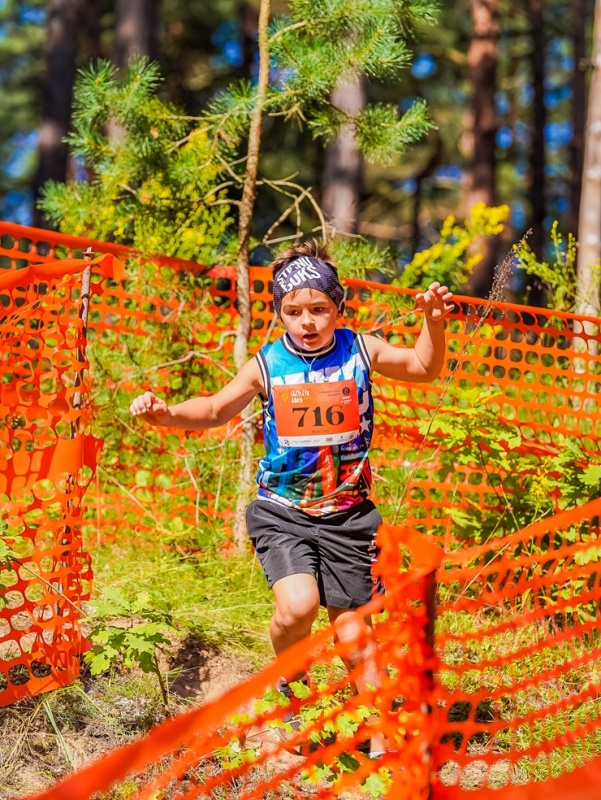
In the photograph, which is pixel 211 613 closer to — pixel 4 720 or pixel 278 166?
pixel 4 720

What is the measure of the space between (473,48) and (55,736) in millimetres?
14828

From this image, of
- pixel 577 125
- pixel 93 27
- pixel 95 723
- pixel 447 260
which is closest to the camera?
pixel 95 723

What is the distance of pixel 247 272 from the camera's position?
477 centimetres

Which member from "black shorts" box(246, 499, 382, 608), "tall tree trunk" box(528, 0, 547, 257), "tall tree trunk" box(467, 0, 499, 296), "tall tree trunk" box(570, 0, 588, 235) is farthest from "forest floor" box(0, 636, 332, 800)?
"tall tree trunk" box(528, 0, 547, 257)

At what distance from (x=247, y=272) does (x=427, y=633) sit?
3.02 metres

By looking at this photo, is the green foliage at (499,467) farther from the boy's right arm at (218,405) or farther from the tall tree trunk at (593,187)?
the tall tree trunk at (593,187)

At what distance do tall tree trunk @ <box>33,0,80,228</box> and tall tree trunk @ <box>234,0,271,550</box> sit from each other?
377 inches

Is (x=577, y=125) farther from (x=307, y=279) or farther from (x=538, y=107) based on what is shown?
(x=307, y=279)

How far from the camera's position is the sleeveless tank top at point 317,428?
3.29 m

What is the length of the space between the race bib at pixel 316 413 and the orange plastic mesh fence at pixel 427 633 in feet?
1.33

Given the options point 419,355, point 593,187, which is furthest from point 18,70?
point 419,355

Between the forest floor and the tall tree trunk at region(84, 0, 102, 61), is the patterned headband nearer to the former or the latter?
the forest floor

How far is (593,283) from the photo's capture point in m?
5.64

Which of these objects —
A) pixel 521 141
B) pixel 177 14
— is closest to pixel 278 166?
pixel 177 14
